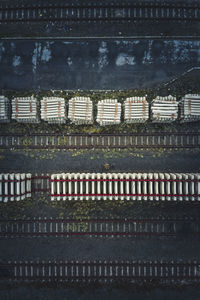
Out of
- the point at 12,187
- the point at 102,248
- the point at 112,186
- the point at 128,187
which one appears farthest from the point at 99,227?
the point at 12,187

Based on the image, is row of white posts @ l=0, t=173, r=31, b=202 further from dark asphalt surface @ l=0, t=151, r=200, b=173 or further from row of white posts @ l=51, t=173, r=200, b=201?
row of white posts @ l=51, t=173, r=200, b=201

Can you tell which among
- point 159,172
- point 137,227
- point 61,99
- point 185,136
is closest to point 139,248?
point 137,227

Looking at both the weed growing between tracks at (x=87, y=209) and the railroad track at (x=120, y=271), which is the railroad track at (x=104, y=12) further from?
the railroad track at (x=120, y=271)

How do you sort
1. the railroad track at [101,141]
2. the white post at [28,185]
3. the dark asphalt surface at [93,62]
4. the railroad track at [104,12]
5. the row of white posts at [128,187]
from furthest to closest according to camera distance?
1. the railroad track at [104,12]
2. the dark asphalt surface at [93,62]
3. the railroad track at [101,141]
4. the white post at [28,185]
5. the row of white posts at [128,187]

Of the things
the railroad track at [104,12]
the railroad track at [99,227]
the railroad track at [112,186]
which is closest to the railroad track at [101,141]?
the railroad track at [112,186]

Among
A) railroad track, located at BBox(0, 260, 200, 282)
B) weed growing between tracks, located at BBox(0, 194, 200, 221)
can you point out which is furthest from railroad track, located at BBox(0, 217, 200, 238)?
railroad track, located at BBox(0, 260, 200, 282)

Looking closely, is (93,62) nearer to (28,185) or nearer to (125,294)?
(28,185)

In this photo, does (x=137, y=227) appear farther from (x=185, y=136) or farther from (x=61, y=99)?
(x=61, y=99)
